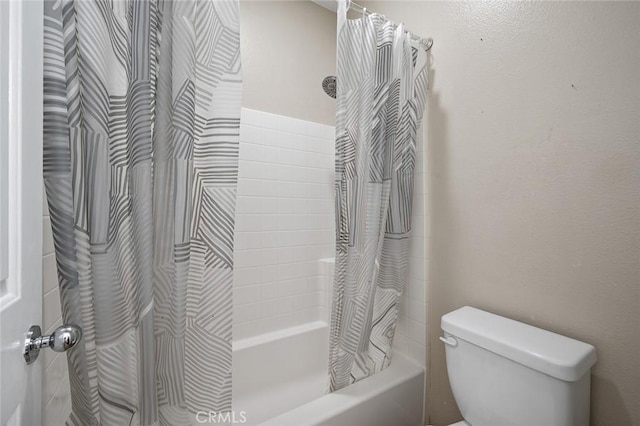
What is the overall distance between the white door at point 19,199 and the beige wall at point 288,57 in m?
1.16

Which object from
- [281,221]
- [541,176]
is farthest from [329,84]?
[541,176]

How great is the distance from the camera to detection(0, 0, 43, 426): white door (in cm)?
41

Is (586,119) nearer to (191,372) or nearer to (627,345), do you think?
(627,345)

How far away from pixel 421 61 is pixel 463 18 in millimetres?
215

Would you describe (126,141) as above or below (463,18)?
below

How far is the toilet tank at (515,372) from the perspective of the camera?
777 millimetres

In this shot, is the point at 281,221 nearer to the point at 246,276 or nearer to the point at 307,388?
the point at 246,276

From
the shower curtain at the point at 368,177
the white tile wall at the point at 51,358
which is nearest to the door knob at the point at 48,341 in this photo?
the white tile wall at the point at 51,358

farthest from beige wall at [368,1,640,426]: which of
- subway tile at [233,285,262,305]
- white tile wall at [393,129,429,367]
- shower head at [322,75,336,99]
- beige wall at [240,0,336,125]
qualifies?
subway tile at [233,285,262,305]

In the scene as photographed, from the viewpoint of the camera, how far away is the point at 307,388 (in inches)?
63.0

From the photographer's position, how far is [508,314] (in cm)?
107

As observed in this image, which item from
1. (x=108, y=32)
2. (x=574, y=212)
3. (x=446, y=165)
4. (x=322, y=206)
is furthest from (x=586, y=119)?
(x=108, y=32)

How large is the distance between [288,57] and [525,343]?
1764 millimetres

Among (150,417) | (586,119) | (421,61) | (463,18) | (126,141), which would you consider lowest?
(150,417)
